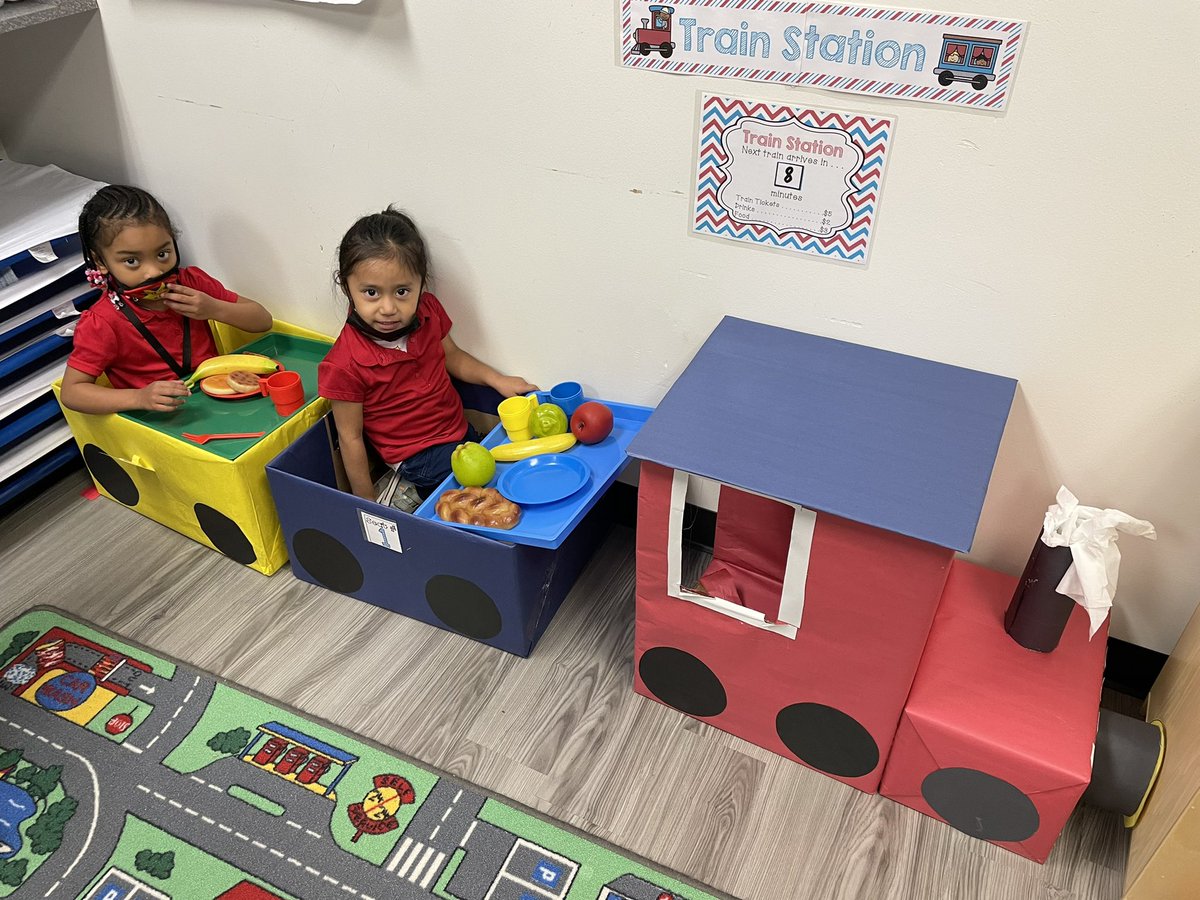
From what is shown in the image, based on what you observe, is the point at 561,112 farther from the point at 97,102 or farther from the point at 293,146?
the point at 97,102

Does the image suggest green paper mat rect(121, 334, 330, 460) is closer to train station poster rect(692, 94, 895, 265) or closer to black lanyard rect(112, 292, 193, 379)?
black lanyard rect(112, 292, 193, 379)

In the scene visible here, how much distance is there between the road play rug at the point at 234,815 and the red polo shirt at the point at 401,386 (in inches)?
17.6

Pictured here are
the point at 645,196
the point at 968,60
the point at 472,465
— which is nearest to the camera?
the point at 968,60

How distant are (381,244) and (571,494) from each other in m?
0.45

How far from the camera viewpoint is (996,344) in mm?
1111

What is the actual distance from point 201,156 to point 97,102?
209mm

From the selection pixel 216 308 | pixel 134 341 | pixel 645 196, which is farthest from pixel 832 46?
pixel 134 341

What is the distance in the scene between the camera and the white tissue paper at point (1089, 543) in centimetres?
101

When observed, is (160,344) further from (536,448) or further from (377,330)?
(536,448)

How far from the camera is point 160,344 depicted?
147cm

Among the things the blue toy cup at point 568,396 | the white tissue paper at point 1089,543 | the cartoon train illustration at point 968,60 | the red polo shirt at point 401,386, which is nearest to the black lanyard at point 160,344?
the red polo shirt at point 401,386

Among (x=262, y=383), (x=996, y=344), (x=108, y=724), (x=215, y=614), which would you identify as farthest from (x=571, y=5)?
(x=108, y=724)

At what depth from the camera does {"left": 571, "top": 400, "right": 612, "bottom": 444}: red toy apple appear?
1350 mm

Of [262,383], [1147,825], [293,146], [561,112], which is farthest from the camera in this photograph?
[262,383]
